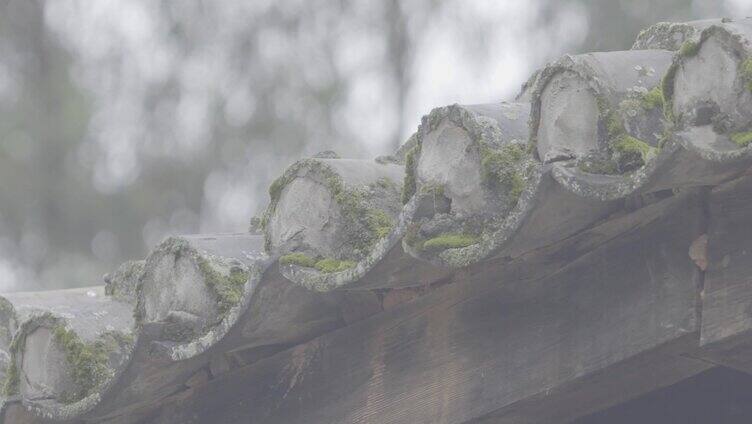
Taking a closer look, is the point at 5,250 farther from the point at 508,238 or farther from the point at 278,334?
the point at 508,238

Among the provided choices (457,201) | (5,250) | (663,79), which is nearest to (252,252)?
(457,201)

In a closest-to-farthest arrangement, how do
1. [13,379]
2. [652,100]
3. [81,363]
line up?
1. [652,100]
2. [81,363]
3. [13,379]

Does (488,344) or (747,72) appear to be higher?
(747,72)

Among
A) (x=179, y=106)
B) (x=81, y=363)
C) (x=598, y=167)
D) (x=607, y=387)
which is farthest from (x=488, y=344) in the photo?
(x=179, y=106)

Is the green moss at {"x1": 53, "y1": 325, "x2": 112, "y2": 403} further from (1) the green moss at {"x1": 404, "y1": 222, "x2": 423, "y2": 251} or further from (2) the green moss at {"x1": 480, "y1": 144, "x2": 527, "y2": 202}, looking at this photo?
(2) the green moss at {"x1": 480, "y1": 144, "x2": 527, "y2": 202}

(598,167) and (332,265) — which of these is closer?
(598,167)

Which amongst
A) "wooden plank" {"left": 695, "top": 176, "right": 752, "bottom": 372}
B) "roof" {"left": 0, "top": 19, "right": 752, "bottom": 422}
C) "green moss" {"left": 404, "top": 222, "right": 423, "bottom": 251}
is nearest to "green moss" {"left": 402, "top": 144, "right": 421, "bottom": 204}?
"roof" {"left": 0, "top": 19, "right": 752, "bottom": 422}

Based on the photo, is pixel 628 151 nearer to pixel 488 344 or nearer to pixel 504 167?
pixel 504 167
